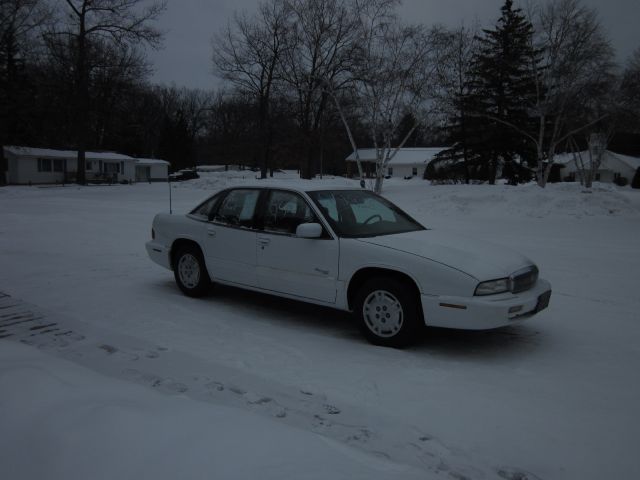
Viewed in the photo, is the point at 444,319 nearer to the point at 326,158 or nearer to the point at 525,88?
the point at 525,88

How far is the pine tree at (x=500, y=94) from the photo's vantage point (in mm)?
36062

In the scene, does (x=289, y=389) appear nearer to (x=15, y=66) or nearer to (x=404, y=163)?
(x=15, y=66)

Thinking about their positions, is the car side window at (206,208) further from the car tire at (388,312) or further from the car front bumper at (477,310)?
the car front bumper at (477,310)

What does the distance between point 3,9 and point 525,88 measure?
3520 centimetres

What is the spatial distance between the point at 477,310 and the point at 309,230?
1.85 meters

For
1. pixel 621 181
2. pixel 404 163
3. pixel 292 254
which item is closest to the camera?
pixel 292 254

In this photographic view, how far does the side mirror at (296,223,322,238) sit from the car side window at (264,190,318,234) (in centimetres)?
26

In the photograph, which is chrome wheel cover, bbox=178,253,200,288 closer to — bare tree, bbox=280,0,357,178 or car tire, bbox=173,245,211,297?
car tire, bbox=173,245,211,297

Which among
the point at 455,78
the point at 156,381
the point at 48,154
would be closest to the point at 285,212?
the point at 156,381

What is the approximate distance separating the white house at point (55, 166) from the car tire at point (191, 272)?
45.4 metres

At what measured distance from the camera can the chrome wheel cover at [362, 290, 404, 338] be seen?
5113 millimetres

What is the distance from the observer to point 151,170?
6231 centimetres

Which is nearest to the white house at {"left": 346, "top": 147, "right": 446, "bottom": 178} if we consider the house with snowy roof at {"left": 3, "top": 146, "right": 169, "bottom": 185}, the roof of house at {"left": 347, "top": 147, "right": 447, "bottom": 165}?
the roof of house at {"left": 347, "top": 147, "right": 447, "bottom": 165}

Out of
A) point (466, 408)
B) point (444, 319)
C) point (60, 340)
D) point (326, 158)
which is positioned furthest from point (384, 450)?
point (326, 158)
